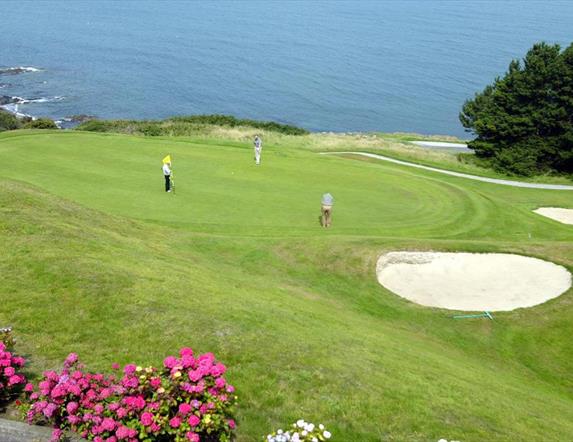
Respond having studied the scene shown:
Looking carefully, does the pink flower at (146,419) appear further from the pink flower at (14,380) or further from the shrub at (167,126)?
the shrub at (167,126)

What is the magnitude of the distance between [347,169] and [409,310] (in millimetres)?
16617

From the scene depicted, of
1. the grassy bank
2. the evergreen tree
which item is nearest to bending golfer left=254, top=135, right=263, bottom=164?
the grassy bank

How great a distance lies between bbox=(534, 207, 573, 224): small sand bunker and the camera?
33.7 metres

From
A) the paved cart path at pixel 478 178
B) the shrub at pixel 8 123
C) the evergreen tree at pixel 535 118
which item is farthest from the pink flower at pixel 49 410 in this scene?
the shrub at pixel 8 123

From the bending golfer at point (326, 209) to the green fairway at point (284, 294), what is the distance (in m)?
0.41

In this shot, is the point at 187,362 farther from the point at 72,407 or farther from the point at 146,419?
the point at 72,407

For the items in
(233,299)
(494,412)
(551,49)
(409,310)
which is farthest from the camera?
(551,49)

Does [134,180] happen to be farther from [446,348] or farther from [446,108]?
[446,108]

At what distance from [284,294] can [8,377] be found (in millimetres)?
9115

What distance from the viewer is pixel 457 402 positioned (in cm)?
990

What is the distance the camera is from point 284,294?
15.6 metres

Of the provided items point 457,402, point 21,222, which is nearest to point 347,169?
point 21,222

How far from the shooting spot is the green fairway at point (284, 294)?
9289mm

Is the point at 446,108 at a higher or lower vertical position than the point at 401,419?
higher
